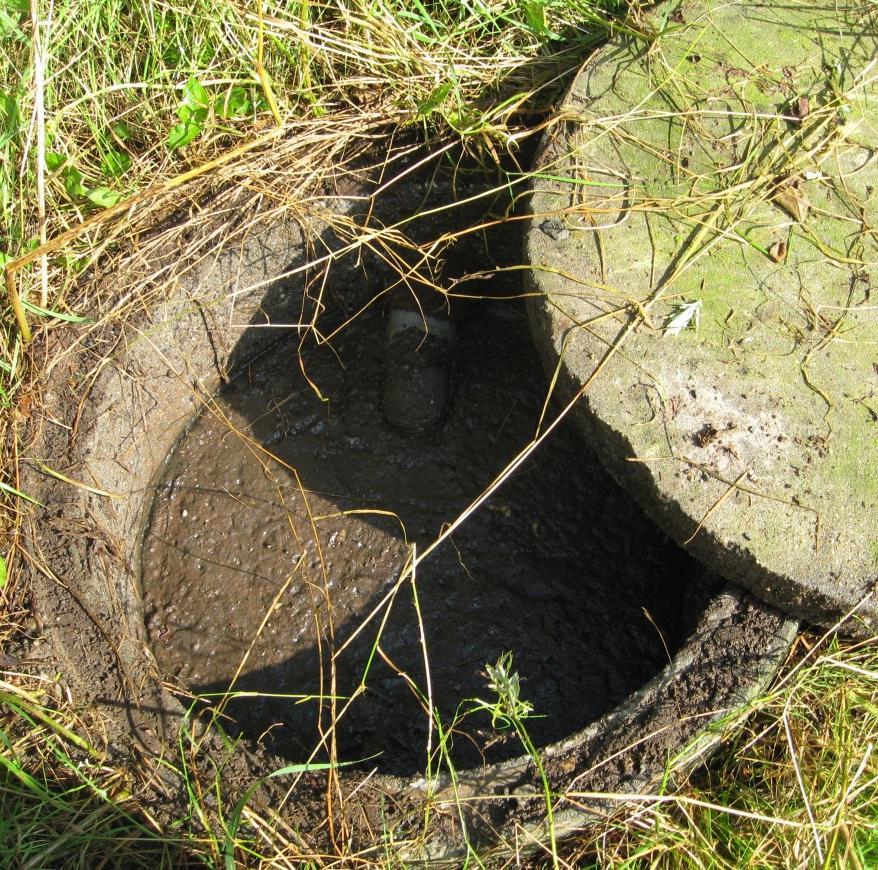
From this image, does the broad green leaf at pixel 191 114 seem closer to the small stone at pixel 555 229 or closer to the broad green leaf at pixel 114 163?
the broad green leaf at pixel 114 163

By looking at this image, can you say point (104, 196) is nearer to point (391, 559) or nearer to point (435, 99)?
point (435, 99)

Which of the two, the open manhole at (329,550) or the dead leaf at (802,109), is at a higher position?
the dead leaf at (802,109)

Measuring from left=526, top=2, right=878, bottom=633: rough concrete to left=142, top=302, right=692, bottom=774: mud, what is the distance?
59cm

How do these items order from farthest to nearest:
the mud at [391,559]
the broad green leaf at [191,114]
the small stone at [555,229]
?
the broad green leaf at [191,114]
the mud at [391,559]
the small stone at [555,229]

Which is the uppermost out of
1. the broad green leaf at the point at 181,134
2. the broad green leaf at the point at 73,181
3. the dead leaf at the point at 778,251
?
the broad green leaf at the point at 181,134

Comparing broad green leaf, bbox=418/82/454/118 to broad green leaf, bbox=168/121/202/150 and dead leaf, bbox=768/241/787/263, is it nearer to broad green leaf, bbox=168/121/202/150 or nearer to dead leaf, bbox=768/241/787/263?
broad green leaf, bbox=168/121/202/150

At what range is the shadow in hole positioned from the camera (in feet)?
7.57

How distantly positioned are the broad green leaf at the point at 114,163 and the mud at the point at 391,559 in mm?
685

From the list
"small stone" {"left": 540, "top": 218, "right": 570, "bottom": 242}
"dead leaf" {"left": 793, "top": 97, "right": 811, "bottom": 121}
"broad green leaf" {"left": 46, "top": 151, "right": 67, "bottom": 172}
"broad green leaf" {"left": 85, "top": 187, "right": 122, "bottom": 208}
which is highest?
"broad green leaf" {"left": 46, "top": 151, "right": 67, "bottom": 172}

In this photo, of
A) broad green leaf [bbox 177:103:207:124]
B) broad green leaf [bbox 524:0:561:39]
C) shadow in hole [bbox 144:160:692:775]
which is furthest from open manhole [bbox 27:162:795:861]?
broad green leaf [bbox 524:0:561:39]

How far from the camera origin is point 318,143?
251 centimetres

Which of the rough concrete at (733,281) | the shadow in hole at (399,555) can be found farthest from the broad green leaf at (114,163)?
the rough concrete at (733,281)

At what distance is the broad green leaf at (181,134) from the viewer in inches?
94.7

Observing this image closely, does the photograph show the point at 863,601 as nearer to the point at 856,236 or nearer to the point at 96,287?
the point at 856,236
